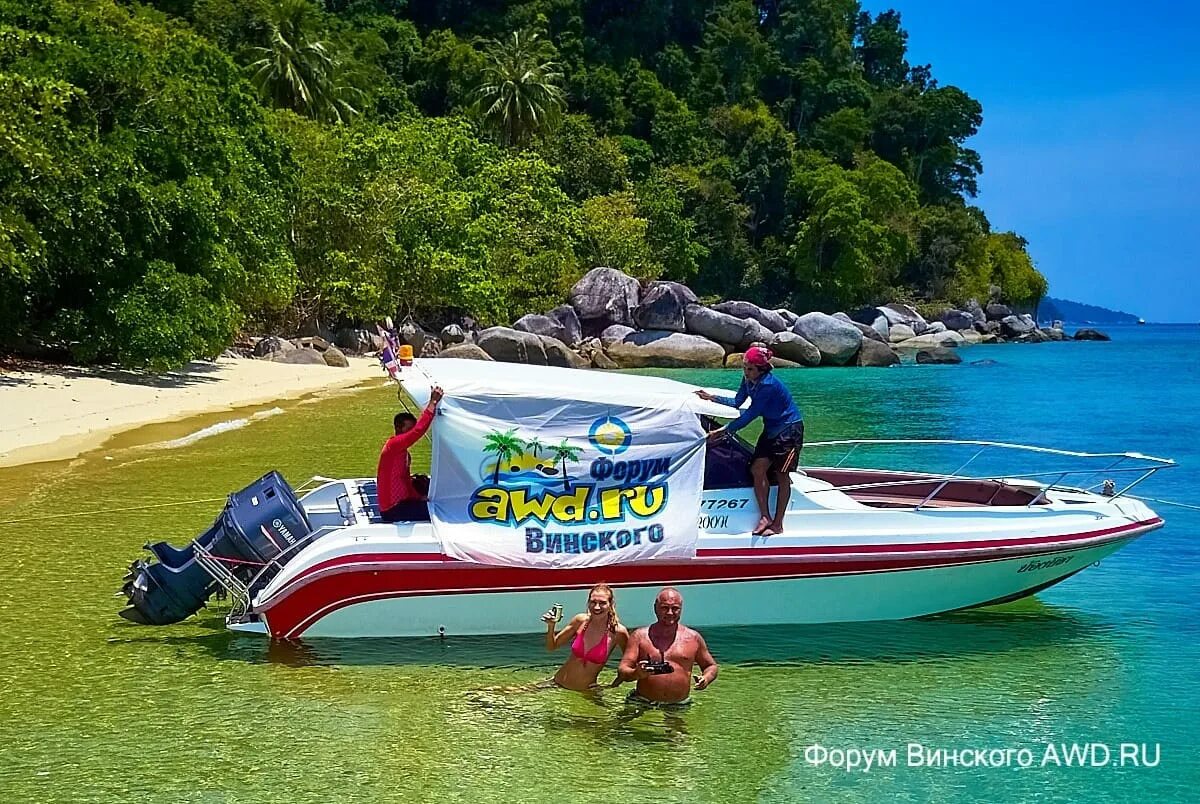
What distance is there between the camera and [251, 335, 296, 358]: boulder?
3808cm

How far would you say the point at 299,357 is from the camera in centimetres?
3822

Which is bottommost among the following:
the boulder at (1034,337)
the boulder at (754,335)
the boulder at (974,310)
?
the boulder at (754,335)

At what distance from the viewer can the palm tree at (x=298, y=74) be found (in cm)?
5681

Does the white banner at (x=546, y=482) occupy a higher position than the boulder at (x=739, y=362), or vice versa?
the boulder at (x=739, y=362)

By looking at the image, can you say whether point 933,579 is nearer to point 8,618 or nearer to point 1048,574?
point 1048,574

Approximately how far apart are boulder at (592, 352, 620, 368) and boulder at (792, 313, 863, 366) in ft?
32.5

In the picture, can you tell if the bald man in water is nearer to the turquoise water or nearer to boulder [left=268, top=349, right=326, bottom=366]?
the turquoise water

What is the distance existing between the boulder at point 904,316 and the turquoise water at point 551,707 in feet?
202

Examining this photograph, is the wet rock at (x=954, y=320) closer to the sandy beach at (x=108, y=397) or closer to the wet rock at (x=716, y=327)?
the wet rock at (x=716, y=327)

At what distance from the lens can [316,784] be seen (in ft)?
23.4

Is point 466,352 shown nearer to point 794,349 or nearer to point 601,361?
point 601,361

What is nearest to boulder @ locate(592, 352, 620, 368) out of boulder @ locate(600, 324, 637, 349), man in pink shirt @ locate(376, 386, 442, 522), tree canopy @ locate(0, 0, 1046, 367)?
boulder @ locate(600, 324, 637, 349)

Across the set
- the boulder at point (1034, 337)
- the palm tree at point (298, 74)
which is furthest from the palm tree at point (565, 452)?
the boulder at point (1034, 337)

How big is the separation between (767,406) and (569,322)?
41.9 m
